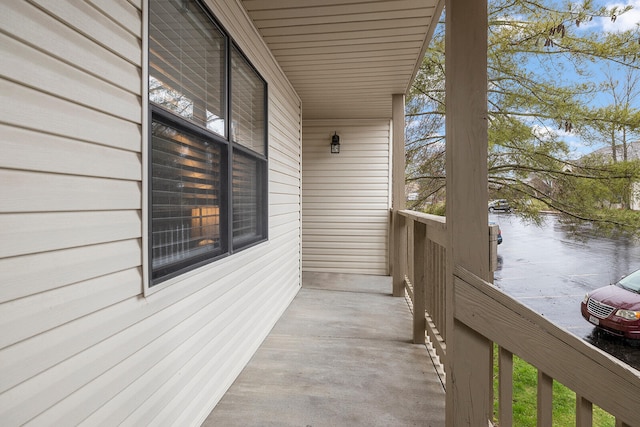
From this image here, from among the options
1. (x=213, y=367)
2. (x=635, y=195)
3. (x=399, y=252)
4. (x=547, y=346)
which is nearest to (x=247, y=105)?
(x=213, y=367)

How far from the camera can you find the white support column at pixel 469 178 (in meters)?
1.48

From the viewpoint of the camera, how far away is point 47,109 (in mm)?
917

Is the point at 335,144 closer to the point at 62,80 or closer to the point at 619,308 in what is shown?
the point at 619,308

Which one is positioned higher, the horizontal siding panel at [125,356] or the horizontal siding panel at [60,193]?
the horizontal siding panel at [60,193]

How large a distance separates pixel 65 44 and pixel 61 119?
23cm

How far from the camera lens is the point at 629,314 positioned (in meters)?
2.41

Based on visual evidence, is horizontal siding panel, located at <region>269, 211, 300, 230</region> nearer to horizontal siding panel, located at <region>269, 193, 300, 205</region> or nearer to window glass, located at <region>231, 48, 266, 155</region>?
horizontal siding panel, located at <region>269, 193, 300, 205</region>

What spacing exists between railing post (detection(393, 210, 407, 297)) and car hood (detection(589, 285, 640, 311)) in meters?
2.01

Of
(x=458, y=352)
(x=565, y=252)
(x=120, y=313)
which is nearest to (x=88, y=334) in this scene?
(x=120, y=313)

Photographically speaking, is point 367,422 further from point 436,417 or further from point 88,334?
point 88,334

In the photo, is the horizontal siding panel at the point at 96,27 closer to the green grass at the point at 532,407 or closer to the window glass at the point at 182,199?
the window glass at the point at 182,199

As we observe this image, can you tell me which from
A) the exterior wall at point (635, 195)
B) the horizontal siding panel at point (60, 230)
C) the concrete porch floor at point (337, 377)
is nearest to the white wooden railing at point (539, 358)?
the concrete porch floor at point (337, 377)

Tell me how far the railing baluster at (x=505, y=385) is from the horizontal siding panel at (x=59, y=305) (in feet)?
4.96

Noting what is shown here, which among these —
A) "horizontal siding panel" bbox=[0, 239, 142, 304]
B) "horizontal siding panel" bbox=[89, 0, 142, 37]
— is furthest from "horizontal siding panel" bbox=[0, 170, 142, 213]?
"horizontal siding panel" bbox=[89, 0, 142, 37]
